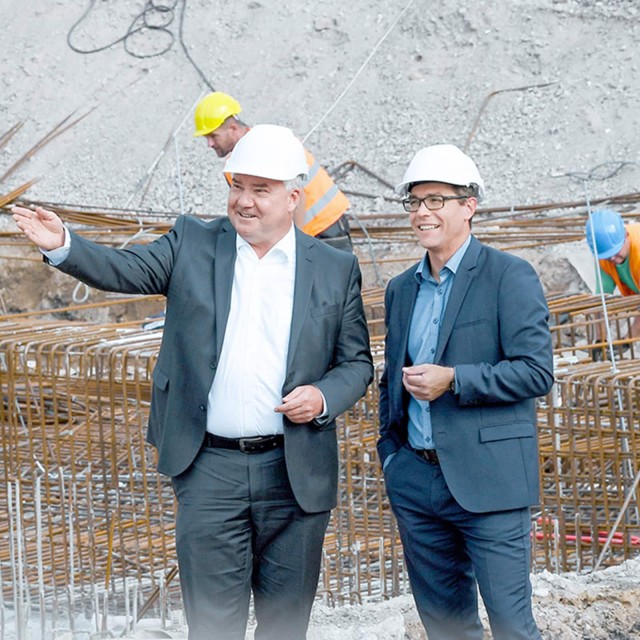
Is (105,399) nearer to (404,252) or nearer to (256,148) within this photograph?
(256,148)

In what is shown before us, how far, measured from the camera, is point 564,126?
1327cm

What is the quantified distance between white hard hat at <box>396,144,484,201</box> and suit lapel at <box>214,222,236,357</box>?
516 mm

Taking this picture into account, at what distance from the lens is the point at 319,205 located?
22.4 ft

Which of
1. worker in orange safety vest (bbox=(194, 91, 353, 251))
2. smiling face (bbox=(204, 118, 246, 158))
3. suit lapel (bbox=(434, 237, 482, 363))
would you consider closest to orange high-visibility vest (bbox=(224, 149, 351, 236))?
worker in orange safety vest (bbox=(194, 91, 353, 251))

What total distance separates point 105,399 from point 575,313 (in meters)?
2.56

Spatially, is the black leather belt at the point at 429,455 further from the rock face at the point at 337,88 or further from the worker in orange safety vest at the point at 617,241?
the rock face at the point at 337,88

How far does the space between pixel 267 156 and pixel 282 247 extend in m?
0.27

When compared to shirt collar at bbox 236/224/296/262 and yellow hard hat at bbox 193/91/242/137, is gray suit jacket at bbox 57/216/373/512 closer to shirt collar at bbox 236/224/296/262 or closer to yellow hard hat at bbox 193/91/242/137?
shirt collar at bbox 236/224/296/262

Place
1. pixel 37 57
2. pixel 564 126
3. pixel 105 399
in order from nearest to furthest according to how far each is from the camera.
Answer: pixel 105 399 → pixel 564 126 → pixel 37 57

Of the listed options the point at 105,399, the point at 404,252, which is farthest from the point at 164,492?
the point at 404,252

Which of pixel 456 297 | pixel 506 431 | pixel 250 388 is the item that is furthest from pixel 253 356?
pixel 506 431

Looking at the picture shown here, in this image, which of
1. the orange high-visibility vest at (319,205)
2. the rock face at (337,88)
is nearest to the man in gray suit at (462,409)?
the orange high-visibility vest at (319,205)

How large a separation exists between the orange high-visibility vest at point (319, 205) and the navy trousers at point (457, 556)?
3432 mm

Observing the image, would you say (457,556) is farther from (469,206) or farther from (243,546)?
(469,206)
